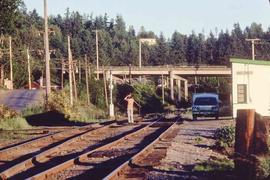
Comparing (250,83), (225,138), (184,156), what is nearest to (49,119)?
(250,83)

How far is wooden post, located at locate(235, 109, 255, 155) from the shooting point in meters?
12.2

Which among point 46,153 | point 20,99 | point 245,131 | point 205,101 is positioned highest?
point 245,131

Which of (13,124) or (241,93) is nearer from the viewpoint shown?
(13,124)

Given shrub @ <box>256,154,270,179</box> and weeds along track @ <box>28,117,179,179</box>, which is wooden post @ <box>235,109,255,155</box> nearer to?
shrub @ <box>256,154,270,179</box>

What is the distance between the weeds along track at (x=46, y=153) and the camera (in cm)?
1458

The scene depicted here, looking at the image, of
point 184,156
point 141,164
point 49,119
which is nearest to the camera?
point 141,164

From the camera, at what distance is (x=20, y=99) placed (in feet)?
189

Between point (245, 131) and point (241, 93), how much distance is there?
32425 millimetres

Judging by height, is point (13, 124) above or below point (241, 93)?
below

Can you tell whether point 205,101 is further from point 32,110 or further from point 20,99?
point 20,99

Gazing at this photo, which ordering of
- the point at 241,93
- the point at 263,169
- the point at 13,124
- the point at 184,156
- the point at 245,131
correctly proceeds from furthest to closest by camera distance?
the point at 241,93 < the point at 13,124 < the point at 184,156 < the point at 245,131 < the point at 263,169

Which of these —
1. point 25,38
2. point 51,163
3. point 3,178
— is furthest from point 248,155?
point 25,38

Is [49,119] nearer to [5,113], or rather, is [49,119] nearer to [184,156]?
[5,113]

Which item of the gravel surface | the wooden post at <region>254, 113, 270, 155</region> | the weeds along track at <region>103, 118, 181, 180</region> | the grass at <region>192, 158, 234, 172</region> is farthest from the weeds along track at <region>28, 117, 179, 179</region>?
the wooden post at <region>254, 113, 270, 155</region>
